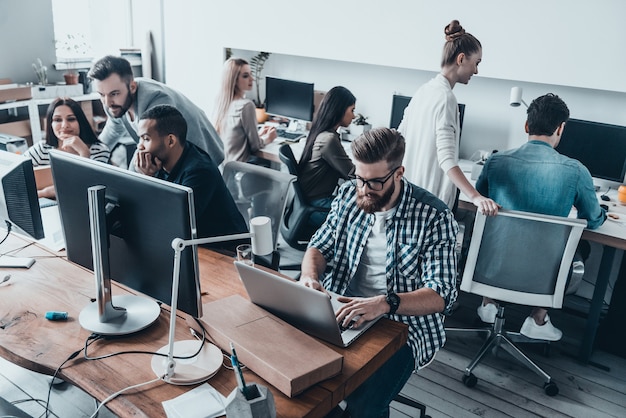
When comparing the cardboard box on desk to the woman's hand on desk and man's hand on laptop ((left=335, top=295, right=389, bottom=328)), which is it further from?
the woman's hand on desk

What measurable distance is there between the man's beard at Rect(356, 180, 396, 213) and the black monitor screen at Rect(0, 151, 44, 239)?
107 centimetres

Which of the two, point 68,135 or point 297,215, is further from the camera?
point 297,215

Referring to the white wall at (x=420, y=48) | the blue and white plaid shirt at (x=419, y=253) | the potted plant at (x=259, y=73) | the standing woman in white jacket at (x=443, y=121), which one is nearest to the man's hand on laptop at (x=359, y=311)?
the blue and white plaid shirt at (x=419, y=253)

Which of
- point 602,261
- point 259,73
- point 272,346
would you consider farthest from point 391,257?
point 259,73

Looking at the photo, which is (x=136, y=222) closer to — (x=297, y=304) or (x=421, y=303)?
(x=297, y=304)

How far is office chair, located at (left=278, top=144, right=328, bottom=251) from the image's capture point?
292cm

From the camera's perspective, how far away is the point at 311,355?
125 centimetres

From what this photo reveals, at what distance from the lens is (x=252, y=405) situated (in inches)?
39.6

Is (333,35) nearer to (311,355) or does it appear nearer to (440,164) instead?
(440,164)

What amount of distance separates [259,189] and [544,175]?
1.34 m

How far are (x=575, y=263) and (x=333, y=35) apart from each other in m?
2.40

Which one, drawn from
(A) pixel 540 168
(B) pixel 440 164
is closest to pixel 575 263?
(A) pixel 540 168

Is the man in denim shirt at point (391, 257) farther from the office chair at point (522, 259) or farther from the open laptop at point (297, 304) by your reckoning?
the office chair at point (522, 259)

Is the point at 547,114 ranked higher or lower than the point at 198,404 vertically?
higher
